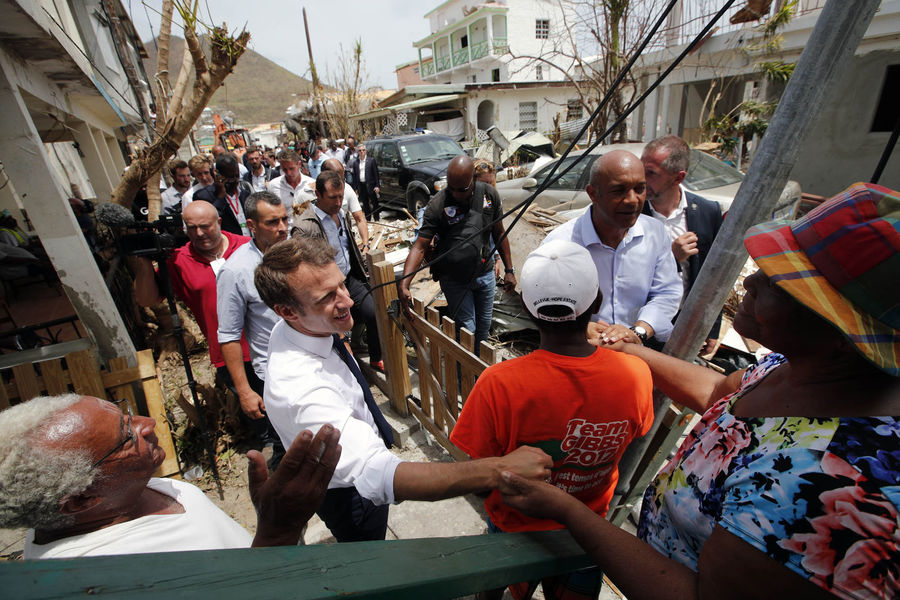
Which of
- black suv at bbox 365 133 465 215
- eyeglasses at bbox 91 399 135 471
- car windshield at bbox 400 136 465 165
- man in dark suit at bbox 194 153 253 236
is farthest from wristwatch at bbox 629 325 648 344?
car windshield at bbox 400 136 465 165

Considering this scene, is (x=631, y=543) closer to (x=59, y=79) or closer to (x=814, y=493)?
(x=814, y=493)

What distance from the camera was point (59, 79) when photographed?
16.2ft

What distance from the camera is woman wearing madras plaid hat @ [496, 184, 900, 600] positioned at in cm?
65

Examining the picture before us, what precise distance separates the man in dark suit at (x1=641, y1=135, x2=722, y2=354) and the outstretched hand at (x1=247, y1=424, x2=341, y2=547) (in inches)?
97.9

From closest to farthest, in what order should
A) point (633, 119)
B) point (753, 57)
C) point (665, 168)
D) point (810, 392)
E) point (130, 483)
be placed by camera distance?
point (810, 392) < point (130, 483) < point (665, 168) < point (753, 57) < point (633, 119)

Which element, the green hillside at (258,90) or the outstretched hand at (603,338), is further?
the green hillside at (258,90)

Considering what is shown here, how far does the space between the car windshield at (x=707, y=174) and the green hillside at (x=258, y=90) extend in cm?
9624

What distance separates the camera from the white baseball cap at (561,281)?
123 centimetres

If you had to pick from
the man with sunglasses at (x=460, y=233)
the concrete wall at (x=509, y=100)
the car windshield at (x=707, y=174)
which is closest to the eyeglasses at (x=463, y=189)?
the man with sunglasses at (x=460, y=233)

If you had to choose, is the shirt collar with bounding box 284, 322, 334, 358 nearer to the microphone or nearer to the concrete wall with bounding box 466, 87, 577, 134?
the microphone

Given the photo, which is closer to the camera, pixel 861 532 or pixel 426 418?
pixel 861 532

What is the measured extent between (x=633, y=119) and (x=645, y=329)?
15.8 m

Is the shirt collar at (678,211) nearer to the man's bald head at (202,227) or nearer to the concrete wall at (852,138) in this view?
the man's bald head at (202,227)

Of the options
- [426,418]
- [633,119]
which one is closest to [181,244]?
[426,418]
